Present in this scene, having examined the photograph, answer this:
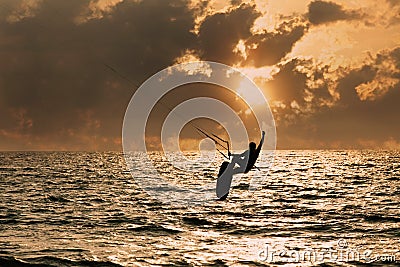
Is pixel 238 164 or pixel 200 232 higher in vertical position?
pixel 238 164

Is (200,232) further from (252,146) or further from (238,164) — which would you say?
(252,146)

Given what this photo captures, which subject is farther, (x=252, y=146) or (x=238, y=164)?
A: (x=238, y=164)

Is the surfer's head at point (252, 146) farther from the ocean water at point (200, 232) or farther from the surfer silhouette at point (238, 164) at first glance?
the ocean water at point (200, 232)

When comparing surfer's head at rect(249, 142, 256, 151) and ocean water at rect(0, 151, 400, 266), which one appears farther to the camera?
ocean water at rect(0, 151, 400, 266)

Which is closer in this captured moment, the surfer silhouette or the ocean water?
the surfer silhouette

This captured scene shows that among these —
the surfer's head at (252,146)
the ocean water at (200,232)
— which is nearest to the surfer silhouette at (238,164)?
the surfer's head at (252,146)

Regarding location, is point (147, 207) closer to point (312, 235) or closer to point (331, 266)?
point (312, 235)

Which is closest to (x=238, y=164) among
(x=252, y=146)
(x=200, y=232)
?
(x=252, y=146)

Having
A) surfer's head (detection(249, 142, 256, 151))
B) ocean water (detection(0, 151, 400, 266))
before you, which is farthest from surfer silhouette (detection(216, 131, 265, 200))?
ocean water (detection(0, 151, 400, 266))

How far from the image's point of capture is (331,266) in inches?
872

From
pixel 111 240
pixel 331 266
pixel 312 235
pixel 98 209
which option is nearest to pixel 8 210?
pixel 98 209

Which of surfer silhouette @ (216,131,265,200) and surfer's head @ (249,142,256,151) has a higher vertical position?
surfer's head @ (249,142,256,151)

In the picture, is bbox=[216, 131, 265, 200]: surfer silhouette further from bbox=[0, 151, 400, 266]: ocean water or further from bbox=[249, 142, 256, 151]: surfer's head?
bbox=[0, 151, 400, 266]: ocean water

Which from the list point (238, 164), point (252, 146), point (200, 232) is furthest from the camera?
point (200, 232)
